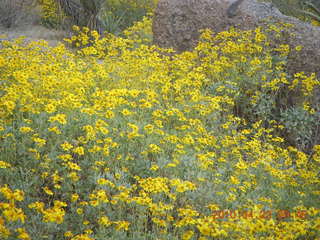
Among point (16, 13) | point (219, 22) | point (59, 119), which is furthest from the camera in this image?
point (16, 13)

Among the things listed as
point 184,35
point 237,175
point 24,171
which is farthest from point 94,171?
point 184,35

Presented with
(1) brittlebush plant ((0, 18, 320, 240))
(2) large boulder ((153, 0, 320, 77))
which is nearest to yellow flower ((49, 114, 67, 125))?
(1) brittlebush plant ((0, 18, 320, 240))

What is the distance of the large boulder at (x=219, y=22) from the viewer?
582cm

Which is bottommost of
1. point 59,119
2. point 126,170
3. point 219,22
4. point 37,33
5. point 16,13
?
point 37,33

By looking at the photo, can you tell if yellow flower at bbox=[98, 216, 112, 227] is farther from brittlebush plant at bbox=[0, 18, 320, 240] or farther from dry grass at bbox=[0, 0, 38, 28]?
dry grass at bbox=[0, 0, 38, 28]

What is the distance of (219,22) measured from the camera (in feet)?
22.0

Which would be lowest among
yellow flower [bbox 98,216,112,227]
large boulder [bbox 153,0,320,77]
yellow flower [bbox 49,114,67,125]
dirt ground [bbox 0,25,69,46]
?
dirt ground [bbox 0,25,69,46]

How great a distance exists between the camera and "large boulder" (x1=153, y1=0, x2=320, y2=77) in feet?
19.1

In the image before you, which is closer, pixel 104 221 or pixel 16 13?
pixel 104 221

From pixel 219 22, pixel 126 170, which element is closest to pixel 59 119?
pixel 126 170

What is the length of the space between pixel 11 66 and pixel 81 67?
2.67 feet

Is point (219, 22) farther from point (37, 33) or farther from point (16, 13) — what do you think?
point (16, 13)

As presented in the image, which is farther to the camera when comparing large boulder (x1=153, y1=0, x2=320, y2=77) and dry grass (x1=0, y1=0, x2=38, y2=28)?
dry grass (x1=0, y1=0, x2=38, y2=28)

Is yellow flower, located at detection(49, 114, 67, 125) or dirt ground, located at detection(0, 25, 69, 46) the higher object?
yellow flower, located at detection(49, 114, 67, 125)
